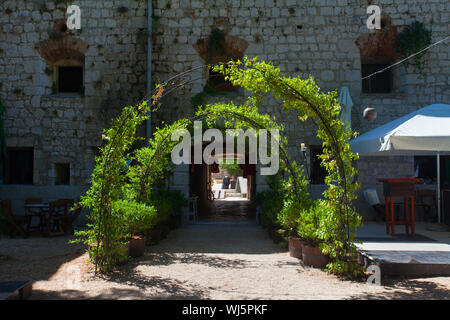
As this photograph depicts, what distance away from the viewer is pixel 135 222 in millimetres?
5156

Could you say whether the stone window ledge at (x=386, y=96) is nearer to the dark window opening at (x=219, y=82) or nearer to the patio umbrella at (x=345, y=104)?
the patio umbrella at (x=345, y=104)

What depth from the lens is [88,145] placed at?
8.45m

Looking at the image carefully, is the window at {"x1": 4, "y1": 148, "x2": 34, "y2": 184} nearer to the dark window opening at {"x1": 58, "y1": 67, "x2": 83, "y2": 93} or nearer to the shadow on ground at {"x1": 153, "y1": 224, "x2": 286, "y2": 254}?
the dark window opening at {"x1": 58, "y1": 67, "x2": 83, "y2": 93}

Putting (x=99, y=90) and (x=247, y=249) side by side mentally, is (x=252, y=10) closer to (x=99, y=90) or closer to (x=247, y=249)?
(x=99, y=90)

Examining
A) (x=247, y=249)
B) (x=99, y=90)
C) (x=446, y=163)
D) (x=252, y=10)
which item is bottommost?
(x=247, y=249)

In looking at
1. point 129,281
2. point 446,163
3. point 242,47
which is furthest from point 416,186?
point 129,281

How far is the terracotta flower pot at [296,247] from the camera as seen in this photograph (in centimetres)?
512

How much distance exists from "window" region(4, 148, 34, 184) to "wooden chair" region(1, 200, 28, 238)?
1456mm

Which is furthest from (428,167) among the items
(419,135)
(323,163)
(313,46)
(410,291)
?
(410,291)

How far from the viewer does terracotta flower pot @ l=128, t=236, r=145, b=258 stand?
17.0ft

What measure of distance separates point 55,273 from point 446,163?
26.9 ft

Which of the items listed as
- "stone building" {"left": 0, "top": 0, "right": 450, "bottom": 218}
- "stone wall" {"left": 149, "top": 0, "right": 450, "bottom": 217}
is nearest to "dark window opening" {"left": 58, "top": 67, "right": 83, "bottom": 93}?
"stone building" {"left": 0, "top": 0, "right": 450, "bottom": 218}

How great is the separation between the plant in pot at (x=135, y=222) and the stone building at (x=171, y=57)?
3107mm

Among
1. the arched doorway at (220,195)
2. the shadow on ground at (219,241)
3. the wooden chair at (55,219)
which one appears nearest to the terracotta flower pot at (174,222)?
the shadow on ground at (219,241)
